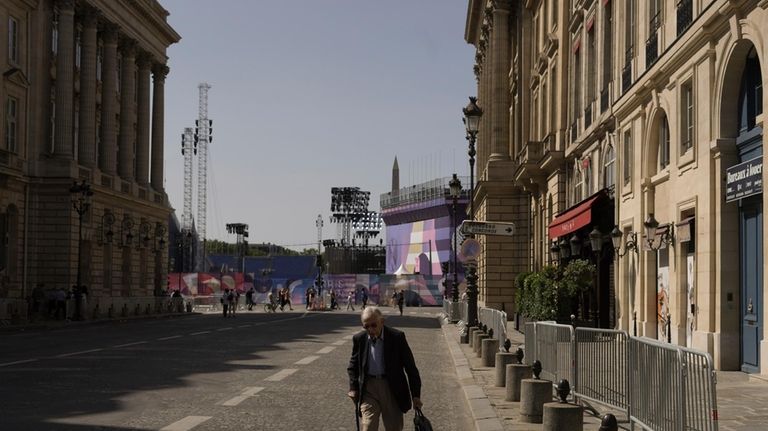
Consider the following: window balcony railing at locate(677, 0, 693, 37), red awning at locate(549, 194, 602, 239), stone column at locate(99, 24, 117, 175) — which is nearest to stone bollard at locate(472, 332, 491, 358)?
window balcony railing at locate(677, 0, 693, 37)

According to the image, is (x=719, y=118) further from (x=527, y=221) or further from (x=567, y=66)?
(x=527, y=221)

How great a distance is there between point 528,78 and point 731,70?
34.9m

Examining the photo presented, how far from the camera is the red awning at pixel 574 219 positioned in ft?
104

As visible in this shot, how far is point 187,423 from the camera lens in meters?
12.6

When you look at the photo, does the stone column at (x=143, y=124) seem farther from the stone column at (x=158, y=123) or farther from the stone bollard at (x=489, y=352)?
the stone bollard at (x=489, y=352)

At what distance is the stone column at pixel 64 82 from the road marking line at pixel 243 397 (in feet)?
149

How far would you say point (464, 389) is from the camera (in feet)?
53.3

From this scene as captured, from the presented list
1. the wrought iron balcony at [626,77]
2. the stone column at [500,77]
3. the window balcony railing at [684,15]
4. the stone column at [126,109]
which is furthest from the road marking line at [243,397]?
the stone column at [126,109]

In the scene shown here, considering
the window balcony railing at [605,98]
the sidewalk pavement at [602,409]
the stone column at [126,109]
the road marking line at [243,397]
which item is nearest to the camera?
the sidewalk pavement at [602,409]

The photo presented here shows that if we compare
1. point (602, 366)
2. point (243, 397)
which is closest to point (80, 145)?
point (243, 397)

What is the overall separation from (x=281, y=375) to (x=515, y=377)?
6085 mm

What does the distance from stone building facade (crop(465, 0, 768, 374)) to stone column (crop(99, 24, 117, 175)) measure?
32515mm

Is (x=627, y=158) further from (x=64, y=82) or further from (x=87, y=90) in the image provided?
(x=87, y=90)

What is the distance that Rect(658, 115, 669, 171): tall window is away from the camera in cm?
2472
